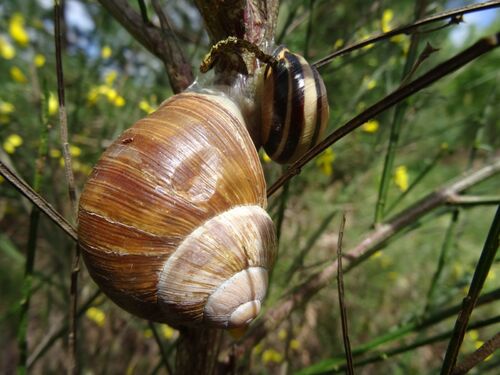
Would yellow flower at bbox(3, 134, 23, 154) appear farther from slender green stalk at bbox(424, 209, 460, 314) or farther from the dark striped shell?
slender green stalk at bbox(424, 209, 460, 314)

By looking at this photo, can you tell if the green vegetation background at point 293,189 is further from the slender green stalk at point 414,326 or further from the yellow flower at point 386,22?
the slender green stalk at point 414,326

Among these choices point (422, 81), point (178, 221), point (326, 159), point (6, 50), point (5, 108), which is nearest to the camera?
point (422, 81)

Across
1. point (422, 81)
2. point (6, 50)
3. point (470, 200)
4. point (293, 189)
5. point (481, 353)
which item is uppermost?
point (6, 50)

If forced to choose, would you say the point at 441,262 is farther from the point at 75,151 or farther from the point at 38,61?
the point at 38,61

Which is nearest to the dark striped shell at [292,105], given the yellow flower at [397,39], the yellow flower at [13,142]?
the yellow flower at [397,39]

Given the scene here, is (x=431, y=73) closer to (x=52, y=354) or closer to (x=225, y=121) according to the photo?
(x=225, y=121)

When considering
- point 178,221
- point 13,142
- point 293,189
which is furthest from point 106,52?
point 178,221
